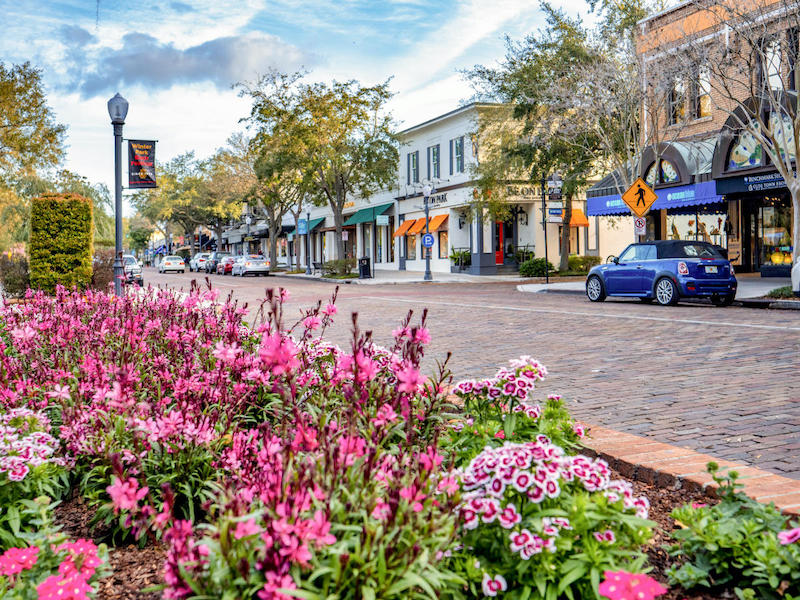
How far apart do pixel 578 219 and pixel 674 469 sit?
126ft

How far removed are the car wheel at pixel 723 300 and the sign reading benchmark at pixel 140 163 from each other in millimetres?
13182

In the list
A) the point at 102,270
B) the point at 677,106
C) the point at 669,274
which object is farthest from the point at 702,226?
the point at 102,270

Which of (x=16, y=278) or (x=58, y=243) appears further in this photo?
(x=16, y=278)

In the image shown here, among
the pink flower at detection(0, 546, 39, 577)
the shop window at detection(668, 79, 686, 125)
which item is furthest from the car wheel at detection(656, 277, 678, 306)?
the pink flower at detection(0, 546, 39, 577)

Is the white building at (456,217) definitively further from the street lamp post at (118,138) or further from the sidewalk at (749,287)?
the street lamp post at (118,138)

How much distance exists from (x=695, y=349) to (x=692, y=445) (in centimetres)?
515

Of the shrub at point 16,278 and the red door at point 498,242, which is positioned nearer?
the shrub at point 16,278

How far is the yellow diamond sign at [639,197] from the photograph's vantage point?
2191 centimetres

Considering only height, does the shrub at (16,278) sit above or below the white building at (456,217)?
below

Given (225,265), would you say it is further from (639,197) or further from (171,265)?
(639,197)

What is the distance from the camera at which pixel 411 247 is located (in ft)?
159

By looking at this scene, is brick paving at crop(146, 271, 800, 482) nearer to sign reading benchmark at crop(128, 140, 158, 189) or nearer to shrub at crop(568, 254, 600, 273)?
sign reading benchmark at crop(128, 140, 158, 189)

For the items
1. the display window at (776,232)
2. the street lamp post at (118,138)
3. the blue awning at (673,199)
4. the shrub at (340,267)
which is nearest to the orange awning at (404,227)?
the shrub at (340,267)

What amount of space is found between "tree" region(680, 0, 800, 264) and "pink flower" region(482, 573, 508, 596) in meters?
17.8
